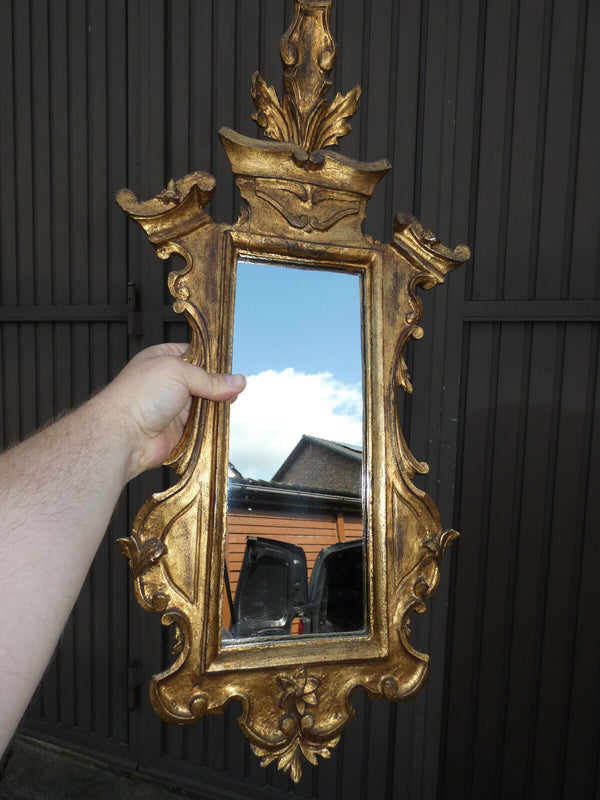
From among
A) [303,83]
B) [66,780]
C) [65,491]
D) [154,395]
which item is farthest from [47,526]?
[66,780]

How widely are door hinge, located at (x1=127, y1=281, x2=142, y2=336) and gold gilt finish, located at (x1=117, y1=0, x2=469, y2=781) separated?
3.49 feet

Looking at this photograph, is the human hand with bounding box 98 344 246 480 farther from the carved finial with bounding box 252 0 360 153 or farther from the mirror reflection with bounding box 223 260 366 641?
the carved finial with bounding box 252 0 360 153

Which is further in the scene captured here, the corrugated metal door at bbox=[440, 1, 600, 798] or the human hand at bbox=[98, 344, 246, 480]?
the corrugated metal door at bbox=[440, 1, 600, 798]

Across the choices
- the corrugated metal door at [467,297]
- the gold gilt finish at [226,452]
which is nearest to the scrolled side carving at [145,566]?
the gold gilt finish at [226,452]

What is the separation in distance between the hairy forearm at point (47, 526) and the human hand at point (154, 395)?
2 centimetres

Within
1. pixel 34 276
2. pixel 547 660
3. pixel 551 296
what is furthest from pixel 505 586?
pixel 34 276

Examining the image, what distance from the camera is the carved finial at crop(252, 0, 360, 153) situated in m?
0.76

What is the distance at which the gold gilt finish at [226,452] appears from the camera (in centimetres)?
69

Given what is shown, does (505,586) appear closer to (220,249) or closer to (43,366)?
(220,249)

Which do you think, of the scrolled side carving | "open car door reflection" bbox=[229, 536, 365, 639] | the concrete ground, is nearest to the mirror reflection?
"open car door reflection" bbox=[229, 536, 365, 639]

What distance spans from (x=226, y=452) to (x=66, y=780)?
194 cm

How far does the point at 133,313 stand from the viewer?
67.6 inches

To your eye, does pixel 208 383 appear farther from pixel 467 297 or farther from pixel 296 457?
pixel 467 297

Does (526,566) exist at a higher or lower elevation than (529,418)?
lower
